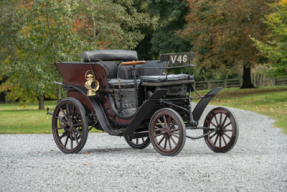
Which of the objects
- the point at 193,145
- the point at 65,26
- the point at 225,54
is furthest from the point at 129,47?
the point at 193,145

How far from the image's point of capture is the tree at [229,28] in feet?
82.3

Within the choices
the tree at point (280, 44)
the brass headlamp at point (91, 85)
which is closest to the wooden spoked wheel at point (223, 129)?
the brass headlamp at point (91, 85)

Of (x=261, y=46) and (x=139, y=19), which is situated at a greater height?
(x=139, y=19)

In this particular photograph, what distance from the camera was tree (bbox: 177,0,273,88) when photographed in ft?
82.3

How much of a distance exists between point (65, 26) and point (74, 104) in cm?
707

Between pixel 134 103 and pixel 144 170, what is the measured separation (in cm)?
210

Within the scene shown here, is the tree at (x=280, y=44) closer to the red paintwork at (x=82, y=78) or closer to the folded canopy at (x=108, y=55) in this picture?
the folded canopy at (x=108, y=55)

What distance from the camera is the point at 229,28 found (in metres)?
25.8

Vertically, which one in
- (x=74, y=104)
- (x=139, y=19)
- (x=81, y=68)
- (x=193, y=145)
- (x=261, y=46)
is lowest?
(x=193, y=145)

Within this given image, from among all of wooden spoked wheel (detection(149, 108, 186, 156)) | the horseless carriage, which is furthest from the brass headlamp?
wooden spoked wheel (detection(149, 108, 186, 156))

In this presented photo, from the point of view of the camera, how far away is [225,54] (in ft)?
85.3

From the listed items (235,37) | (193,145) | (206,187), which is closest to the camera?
(206,187)

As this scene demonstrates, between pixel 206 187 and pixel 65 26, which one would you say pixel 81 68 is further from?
pixel 65 26

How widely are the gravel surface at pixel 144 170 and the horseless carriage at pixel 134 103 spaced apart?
40 centimetres
